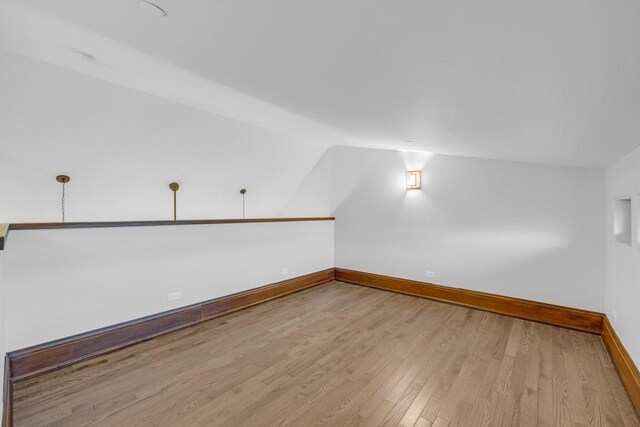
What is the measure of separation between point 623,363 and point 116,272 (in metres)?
4.09

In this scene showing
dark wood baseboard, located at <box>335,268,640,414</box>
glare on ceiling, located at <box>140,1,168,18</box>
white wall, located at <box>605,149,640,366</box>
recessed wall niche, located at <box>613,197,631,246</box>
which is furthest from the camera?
recessed wall niche, located at <box>613,197,631,246</box>

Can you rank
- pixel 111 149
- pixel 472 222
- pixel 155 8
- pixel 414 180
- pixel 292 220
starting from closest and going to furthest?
1. pixel 155 8
2. pixel 111 149
3. pixel 472 222
4. pixel 414 180
5. pixel 292 220

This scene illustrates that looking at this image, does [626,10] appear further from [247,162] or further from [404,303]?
[404,303]

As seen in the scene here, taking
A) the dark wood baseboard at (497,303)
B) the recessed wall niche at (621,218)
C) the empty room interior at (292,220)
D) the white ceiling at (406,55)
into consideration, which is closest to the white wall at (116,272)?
the empty room interior at (292,220)

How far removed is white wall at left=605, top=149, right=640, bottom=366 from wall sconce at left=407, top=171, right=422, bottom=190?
1.89m

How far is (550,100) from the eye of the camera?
126cm

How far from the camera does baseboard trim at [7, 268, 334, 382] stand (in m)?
2.16

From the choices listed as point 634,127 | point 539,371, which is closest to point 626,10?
point 634,127

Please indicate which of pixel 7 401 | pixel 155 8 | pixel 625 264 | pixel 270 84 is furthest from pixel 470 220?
pixel 7 401

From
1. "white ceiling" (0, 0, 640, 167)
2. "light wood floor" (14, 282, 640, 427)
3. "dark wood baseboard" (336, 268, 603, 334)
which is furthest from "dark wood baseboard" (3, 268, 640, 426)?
"white ceiling" (0, 0, 640, 167)

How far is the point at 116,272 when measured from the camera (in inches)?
104

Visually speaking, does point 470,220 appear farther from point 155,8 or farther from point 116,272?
point 116,272

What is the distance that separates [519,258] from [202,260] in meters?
3.61

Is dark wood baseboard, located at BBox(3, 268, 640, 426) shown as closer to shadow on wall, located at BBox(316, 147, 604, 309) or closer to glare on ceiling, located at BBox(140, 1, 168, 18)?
shadow on wall, located at BBox(316, 147, 604, 309)
